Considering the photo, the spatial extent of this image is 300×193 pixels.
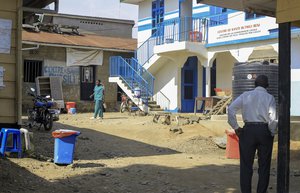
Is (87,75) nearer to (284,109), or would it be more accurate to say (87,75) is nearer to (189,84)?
(189,84)

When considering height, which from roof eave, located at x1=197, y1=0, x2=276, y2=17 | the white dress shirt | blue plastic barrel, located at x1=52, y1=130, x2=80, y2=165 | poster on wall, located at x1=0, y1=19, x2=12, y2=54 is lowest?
blue plastic barrel, located at x1=52, y1=130, x2=80, y2=165

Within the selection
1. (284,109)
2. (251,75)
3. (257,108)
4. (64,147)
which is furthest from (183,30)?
(284,109)

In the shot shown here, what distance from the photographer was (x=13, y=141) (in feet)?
28.8

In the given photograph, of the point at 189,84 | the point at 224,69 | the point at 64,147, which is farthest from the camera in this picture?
the point at 189,84

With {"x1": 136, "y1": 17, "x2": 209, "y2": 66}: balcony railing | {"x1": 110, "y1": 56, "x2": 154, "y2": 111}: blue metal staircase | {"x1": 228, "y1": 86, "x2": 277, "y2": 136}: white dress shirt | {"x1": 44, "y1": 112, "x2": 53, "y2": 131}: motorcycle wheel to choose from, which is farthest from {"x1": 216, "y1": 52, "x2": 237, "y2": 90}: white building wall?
{"x1": 228, "y1": 86, "x2": 277, "y2": 136}: white dress shirt

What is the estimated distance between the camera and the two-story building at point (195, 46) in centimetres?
1772

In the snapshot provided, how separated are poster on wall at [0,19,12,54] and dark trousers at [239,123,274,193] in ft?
17.0

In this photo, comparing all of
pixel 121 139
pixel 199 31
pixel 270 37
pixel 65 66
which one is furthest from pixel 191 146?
pixel 65 66

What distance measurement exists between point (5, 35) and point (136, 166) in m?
3.70

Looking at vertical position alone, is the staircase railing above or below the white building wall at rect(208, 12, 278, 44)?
below

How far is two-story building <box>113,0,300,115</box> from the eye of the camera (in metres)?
17.7

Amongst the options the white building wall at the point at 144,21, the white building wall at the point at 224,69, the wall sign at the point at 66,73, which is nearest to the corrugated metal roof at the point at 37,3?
the white building wall at the point at 224,69

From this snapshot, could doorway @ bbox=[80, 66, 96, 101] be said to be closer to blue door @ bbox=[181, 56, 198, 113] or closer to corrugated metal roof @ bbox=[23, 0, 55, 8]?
blue door @ bbox=[181, 56, 198, 113]

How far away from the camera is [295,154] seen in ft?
34.9
